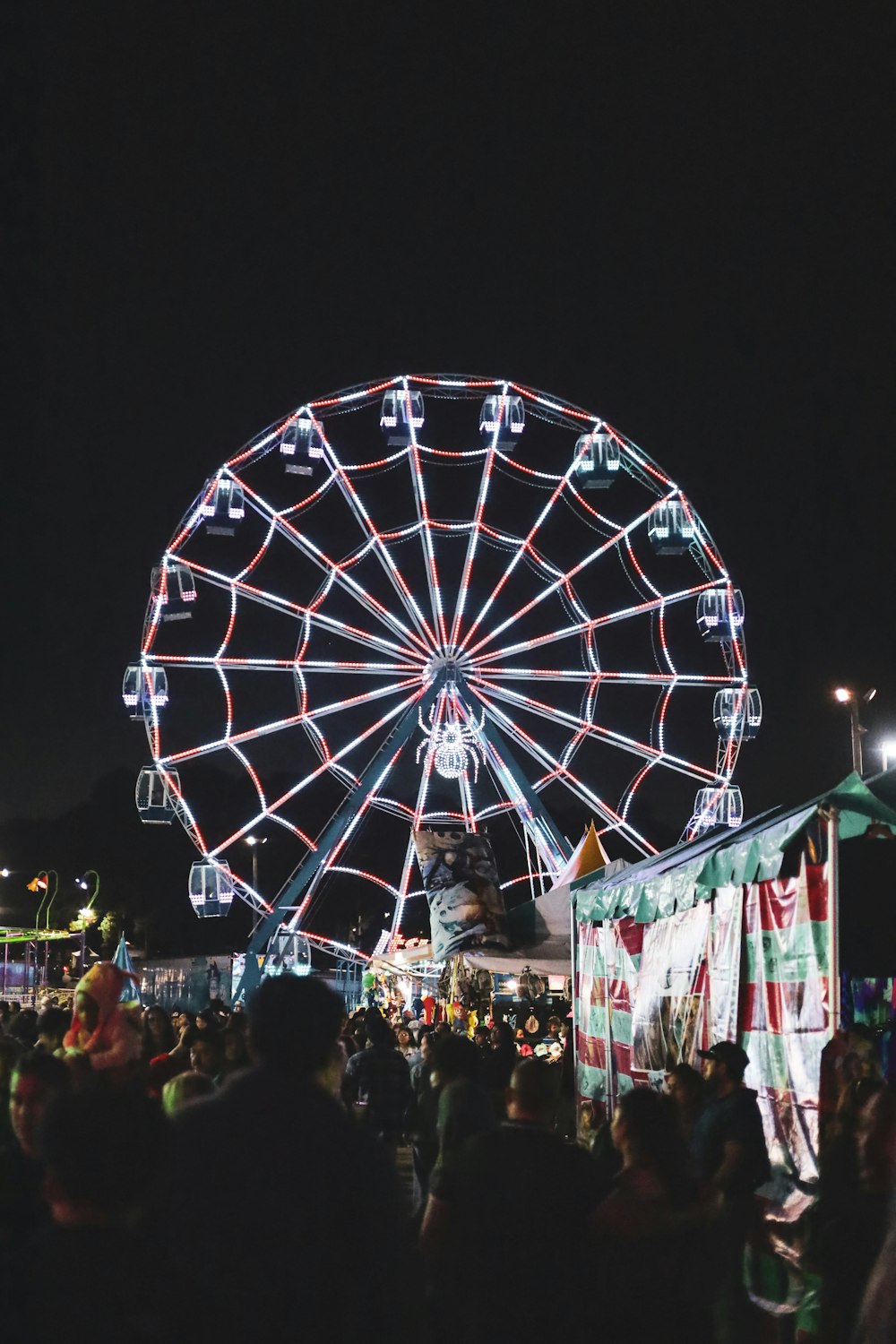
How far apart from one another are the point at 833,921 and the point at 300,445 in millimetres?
19958

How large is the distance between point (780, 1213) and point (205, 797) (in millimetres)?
80039

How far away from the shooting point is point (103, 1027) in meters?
7.22

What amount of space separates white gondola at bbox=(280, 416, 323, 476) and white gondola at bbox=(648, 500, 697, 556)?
6080mm

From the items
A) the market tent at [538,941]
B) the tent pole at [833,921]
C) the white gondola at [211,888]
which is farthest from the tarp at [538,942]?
the tent pole at [833,921]

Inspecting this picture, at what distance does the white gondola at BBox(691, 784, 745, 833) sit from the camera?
83.9 feet

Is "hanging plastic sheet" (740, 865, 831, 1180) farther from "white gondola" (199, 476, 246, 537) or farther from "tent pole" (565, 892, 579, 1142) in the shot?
"white gondola" (199, 476, 246, 537)

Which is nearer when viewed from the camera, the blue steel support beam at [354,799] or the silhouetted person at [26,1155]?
the silhouetted person at [26,1155]

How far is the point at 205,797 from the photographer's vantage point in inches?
3410

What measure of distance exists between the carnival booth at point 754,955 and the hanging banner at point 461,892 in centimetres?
816

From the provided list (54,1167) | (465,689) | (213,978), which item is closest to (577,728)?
(465,689)

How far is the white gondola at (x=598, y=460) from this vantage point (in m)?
27.0

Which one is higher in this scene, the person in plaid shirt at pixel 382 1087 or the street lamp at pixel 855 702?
the street lamp at pixel 855 702

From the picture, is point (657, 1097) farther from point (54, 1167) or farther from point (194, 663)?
point (194, 663)

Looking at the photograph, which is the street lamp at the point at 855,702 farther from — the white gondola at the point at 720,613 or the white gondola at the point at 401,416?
the white gondola at the point at 401,416
